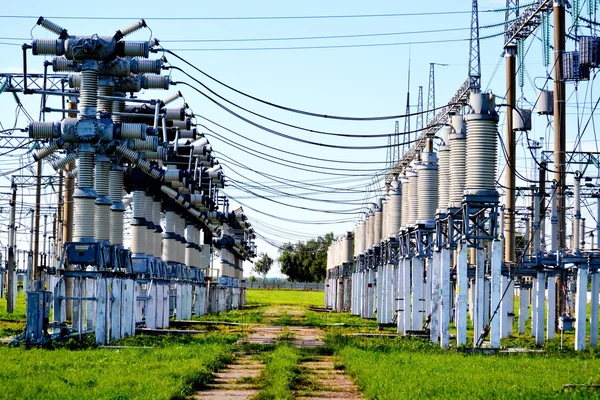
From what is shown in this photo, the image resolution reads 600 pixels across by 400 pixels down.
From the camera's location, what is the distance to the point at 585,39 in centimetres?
3391

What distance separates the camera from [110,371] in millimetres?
18984

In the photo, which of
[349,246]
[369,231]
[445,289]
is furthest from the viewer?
[349,246]

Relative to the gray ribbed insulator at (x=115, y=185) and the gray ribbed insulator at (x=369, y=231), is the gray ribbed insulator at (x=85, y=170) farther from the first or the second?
the gray ribbed insulator at (x=369, y=231)

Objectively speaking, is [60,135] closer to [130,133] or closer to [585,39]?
[130,133]

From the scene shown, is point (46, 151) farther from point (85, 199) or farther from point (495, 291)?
point (495, 291)

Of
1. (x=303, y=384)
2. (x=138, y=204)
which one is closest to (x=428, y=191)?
(x=138, y=204)

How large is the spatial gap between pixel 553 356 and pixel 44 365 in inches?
448

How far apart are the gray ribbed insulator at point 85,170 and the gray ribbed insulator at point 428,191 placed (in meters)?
9.74

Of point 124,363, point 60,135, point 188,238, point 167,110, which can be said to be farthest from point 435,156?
point 188,238

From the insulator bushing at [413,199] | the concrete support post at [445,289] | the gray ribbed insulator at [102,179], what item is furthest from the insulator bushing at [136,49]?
the insulator bushing at [413,199]

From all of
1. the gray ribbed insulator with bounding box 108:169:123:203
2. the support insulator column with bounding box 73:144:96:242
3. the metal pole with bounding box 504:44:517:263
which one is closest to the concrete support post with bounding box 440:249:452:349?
the support insulator column with bounding box 73:144:96:242

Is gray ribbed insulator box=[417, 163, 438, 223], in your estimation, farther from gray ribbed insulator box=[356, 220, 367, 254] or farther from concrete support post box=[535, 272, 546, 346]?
gray ribbed insulator box=[356, 220, 367, 254]

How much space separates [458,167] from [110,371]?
36.8 feet

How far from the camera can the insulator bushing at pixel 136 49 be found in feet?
90.5
